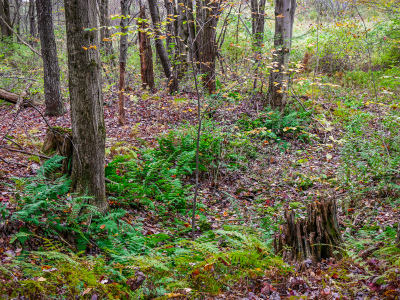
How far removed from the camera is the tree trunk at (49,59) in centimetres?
934

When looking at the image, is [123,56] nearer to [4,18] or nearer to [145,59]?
[145,59]

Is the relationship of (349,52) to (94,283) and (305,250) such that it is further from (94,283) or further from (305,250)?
(94,283)

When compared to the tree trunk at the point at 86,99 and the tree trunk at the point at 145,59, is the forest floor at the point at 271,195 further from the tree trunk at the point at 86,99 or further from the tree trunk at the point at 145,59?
the tree trunk at the point at 145,59

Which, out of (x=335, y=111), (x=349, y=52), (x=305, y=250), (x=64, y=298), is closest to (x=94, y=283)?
(x=64, y=298)

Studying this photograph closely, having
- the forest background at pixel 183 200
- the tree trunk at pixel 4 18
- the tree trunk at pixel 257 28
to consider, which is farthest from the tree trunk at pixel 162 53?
the tree trunk at pixel 4 18

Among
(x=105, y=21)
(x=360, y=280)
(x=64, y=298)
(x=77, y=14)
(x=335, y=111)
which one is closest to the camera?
(x=64, y=298)

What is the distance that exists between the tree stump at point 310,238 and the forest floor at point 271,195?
17 cm

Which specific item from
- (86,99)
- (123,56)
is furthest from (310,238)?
(123,56)

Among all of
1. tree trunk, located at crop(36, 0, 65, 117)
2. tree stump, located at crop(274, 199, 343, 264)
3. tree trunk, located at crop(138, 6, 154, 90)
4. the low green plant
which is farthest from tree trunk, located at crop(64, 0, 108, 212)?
tree trunk, located at crop(138, 6, 154, 90)

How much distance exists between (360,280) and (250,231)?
6.30ft

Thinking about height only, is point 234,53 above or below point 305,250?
above

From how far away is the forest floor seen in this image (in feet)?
9.19

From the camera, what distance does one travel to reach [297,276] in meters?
2.99

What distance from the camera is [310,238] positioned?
356cm
